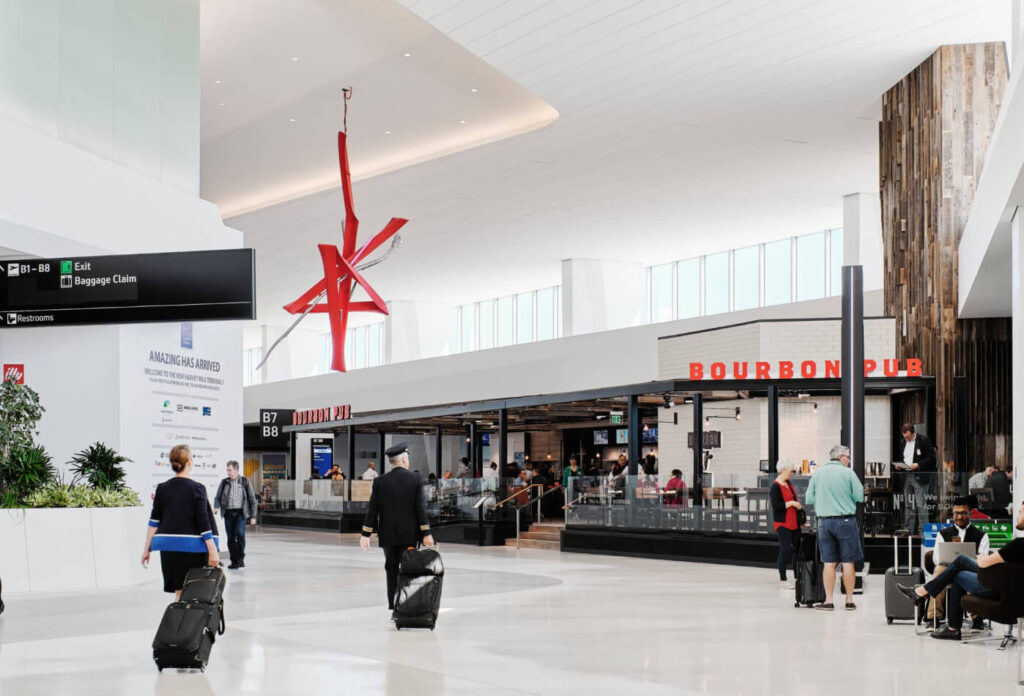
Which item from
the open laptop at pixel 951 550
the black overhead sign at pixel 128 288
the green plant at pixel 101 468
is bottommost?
the open laptop at pixel 951 550

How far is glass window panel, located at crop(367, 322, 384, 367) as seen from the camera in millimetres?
45000

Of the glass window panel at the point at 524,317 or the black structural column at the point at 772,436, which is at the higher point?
the glass window panel at the point at 524,317

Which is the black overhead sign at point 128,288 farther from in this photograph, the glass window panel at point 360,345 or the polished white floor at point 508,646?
the glass window panel at point 360,345

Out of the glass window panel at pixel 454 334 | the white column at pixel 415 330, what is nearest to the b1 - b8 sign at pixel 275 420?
the white column at pixel 415 330

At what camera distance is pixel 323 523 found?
28.8m

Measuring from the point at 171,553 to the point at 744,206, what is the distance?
21235mm

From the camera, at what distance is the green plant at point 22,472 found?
495 inches

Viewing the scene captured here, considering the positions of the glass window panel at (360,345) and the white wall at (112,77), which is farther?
the glass window panel at (360,345)

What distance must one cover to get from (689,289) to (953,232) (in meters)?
15.6

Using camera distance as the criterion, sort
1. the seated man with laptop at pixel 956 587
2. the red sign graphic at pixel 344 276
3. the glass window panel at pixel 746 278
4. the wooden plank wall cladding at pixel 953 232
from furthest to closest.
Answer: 1. the glass window panel at pixel 746 278
2. the red sign graphic at pixel 344 276
3. the wooden plank wall cladding at pixel 953 232
4. the seated man with laptop at pixel 956 587

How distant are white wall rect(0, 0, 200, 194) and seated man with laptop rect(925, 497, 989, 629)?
11.1 meters

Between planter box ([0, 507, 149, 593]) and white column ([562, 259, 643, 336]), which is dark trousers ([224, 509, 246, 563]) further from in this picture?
white column ([562, 259, 643, 336])

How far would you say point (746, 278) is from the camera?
3180cm

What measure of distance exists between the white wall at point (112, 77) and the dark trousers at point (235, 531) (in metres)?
4.79
